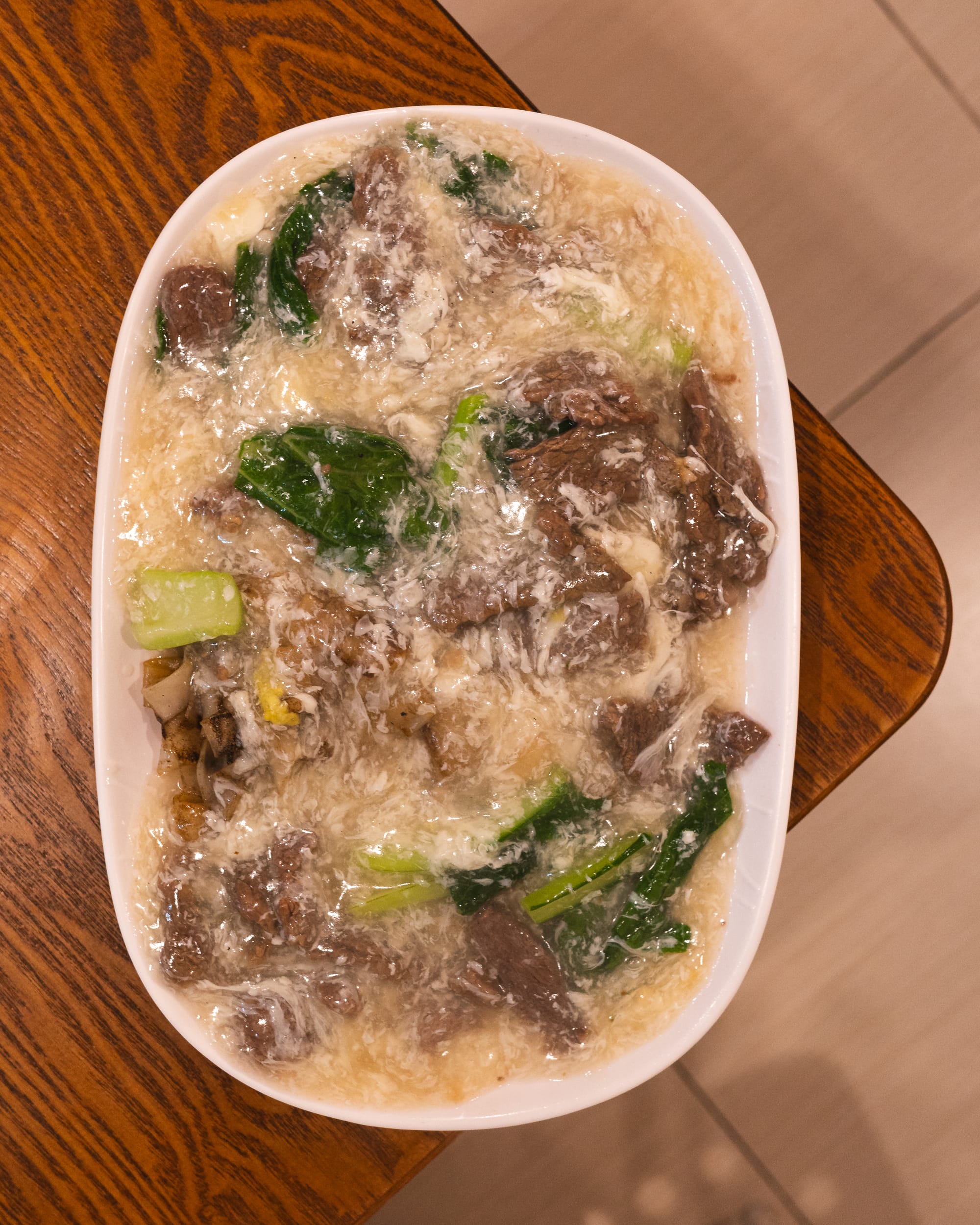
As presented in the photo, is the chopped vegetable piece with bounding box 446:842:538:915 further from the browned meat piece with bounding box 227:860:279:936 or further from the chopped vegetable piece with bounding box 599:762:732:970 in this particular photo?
the browned meat piece with bounding box 227:860:279:936

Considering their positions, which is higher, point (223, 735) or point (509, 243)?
point (509, 243)

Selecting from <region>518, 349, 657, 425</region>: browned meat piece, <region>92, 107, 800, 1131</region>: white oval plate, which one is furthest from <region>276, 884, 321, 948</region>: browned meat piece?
<region>518, 349, 657, 425</region>: browned meat piece

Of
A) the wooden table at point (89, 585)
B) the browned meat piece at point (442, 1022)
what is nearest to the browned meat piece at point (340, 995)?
the browned meat piece at point (442, 1022)

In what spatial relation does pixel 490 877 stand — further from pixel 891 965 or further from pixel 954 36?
pixel 954 36

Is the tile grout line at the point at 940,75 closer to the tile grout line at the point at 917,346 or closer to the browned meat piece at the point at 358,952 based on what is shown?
the tile grout line at the point at 917,346

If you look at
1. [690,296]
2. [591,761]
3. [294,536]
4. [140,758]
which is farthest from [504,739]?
[690,296]

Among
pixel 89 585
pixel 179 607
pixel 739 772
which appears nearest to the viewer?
pixel 179 607

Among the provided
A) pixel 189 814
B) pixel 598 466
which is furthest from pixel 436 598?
pixel 189 814
